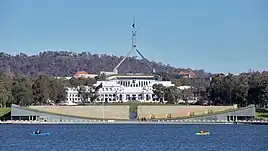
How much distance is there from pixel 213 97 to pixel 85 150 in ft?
286

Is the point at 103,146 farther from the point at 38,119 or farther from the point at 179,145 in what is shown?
the point at 38,119

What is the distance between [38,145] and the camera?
6353cm

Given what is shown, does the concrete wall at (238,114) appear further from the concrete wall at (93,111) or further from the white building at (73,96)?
the white building at (73,96)

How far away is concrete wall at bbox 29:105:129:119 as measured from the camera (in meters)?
122

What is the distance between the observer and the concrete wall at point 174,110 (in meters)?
122

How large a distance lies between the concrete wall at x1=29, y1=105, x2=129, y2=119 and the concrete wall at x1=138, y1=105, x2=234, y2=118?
3050mm

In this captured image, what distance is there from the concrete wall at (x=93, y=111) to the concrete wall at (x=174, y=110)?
3050 mm

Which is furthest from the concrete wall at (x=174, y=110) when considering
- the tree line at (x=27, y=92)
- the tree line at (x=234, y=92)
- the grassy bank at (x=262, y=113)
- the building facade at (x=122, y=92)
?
the building facade at (x=122, y=92)

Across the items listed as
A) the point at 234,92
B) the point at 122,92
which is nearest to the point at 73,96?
the point at 122,92

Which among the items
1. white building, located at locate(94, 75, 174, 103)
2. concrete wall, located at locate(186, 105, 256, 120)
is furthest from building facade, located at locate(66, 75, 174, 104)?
concrete wall, located at locate(186, 105, 256, 120)

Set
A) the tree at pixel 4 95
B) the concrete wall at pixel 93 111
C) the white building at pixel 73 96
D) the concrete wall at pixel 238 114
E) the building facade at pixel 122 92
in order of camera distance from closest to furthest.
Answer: the concrete wall at pixel 238 114 → the concrete wall at pixel 93 111 → the tree at pixel 4 95 → the white building at pixel 73 96 → the building facade at pixel 122 92

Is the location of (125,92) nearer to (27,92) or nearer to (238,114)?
(27,92)

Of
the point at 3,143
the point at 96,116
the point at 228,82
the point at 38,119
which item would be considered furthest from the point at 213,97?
the point at 3,143

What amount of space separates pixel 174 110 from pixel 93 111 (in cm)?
1284
